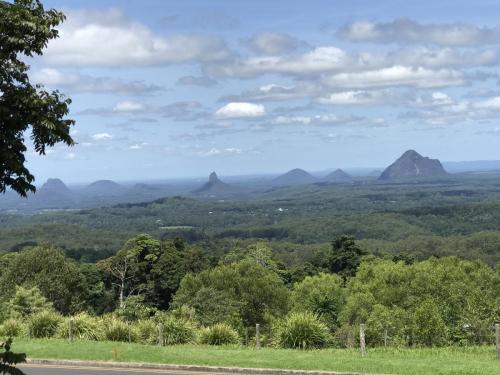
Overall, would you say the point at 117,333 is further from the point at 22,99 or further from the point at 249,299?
the point at 249,299

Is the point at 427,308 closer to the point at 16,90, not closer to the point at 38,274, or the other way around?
the point at 16,90

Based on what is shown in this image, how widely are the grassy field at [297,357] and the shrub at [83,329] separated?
5.35 feet

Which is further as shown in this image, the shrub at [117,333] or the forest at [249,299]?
the forest at [249,299]

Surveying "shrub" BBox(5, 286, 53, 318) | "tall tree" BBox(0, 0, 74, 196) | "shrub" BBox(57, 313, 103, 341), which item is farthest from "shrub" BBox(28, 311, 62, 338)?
"shrub" BBox(5, 286, 53, 318)

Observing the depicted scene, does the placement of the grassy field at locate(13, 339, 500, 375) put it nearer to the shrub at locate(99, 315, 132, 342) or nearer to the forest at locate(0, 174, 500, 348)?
the shrub at locate(99, 315, 132, 342)

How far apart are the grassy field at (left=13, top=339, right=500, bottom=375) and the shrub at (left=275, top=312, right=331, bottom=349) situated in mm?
1830

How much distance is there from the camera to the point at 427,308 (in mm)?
30984

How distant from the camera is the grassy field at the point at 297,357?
52.3 feet

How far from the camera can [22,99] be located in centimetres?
740

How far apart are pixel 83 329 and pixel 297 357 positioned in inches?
381

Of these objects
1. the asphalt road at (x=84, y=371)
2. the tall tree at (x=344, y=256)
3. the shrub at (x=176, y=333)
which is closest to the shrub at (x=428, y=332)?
the shrub at (x=176, y=333)

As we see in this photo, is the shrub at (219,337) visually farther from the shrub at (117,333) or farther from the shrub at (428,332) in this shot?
the shrub at (428,332)

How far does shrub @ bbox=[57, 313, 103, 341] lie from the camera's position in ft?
75.5

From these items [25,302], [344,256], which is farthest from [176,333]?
[344,256]
